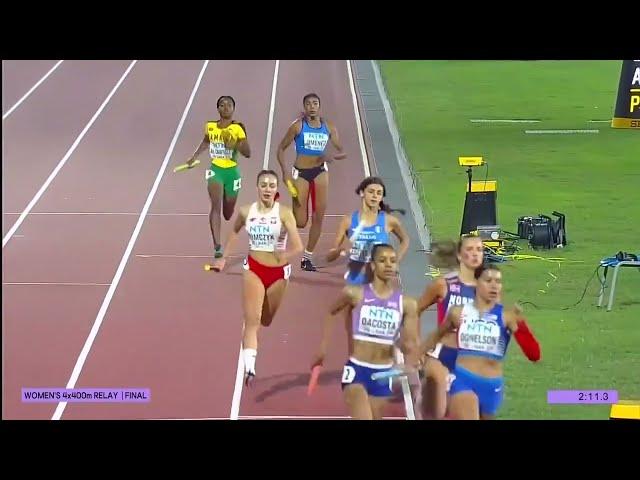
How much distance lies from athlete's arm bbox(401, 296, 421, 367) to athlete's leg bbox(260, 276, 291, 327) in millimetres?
1497

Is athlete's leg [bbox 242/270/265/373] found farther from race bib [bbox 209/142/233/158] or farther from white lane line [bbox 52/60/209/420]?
race bib [bbox 209/142/233/158]

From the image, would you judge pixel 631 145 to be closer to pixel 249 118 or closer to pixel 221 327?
pixel 249 118

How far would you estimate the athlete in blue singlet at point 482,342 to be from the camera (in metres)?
7.75

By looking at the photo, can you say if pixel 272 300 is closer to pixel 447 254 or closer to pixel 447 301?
pixel 447 254

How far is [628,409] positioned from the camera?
8492 mm

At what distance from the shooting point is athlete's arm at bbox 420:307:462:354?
308 inches

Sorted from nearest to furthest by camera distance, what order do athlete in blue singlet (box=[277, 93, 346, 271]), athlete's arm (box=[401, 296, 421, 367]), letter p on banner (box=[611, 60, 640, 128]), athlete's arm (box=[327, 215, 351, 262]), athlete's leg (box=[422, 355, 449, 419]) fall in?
athlete's arm (box=[401, 296, 421, 367]) < athlete's leg (box=[422, 355, 449, 419]) < athlete's arm (box=[327, 215, 351, 262]) < athlete in blue singlet (box=[277, 93, 346, 271]) < letter p on banner (box=[611, 60, 640, 128])

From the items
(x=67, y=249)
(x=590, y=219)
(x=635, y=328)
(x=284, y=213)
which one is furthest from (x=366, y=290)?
(x=590, y=219)

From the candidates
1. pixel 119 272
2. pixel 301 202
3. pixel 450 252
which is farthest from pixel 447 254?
pixel 119 272

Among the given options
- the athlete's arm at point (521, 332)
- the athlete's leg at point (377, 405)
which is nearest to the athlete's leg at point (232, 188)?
the athlete's leg at point (377, 405)

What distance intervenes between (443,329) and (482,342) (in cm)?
25

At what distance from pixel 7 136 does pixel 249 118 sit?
250 cm
